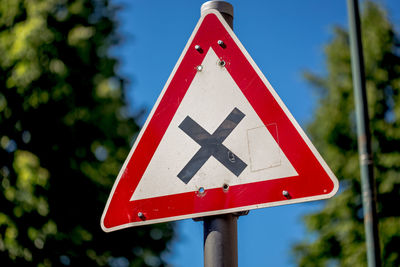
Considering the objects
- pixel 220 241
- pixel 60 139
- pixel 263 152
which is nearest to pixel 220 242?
pixel 220 241

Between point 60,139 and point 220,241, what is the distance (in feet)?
26.3

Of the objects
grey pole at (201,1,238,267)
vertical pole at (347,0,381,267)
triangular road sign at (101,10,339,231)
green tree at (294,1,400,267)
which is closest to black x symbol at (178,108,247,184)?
triangular road sign at (101,10,339,231)

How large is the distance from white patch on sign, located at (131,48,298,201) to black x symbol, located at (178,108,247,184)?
0.01 metres

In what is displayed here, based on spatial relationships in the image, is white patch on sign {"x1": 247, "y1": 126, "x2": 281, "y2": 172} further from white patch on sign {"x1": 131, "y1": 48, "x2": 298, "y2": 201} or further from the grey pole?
the grey pole

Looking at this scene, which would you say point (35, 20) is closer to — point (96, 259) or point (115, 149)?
point (115, 149)

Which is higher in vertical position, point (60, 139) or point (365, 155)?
point (60, 139)

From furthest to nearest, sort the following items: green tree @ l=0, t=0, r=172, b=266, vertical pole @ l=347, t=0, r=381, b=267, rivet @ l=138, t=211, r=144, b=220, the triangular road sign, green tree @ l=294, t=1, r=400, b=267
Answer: green tree @ l=294, t=1, r=400, b=267 → green tree @ l=0, t=0, r=172, b=266 → rivet @ l=138, t=211, r=144, b=220 → the triangular road sign → vertical pole @ l=347, t=0, r=381, b=267

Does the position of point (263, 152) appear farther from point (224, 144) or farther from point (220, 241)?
point (220, 241)

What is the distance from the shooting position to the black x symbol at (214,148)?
77.1 inches

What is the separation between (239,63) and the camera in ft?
6.84

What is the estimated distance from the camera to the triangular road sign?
1.89m

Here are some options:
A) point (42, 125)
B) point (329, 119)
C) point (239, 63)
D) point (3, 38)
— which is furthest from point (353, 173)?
point (239, 63)

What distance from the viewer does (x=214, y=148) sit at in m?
1.98

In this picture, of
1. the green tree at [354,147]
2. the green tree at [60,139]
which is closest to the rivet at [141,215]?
the green tree at [60,139]
